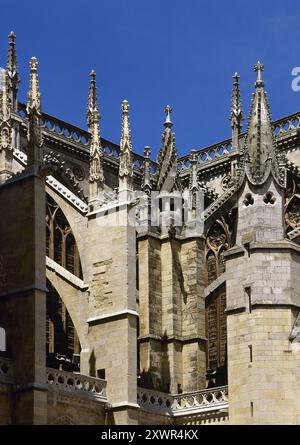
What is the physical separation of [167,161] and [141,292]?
4.30m

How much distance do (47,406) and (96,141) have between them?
839 centimetres

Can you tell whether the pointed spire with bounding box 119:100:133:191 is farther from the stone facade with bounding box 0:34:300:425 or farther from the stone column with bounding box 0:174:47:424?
the stone column with bounding box 0:174:47:424

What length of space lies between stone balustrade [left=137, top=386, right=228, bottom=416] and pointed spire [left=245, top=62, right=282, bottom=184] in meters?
5.60

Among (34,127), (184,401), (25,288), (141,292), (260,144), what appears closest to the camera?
(25,288)

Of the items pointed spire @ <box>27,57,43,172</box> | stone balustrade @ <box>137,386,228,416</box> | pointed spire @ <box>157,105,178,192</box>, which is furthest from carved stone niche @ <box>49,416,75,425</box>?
pointed spire @ <box>157,105,178,192</box>

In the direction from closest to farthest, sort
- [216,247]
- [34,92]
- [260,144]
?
[34,92], [260,144], [216,247]

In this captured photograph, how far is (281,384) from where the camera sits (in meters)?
32.3

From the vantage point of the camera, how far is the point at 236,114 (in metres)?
45.6

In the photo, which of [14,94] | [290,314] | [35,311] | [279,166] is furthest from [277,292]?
[14,94]

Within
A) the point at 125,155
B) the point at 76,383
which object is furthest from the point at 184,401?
the point at 125,155

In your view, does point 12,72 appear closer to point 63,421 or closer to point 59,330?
point 59,330

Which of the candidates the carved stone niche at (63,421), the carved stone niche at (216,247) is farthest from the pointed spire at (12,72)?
the carved stone niche at (63,421)

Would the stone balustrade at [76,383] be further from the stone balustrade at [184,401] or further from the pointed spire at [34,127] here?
the pointed spire at [34,127]
